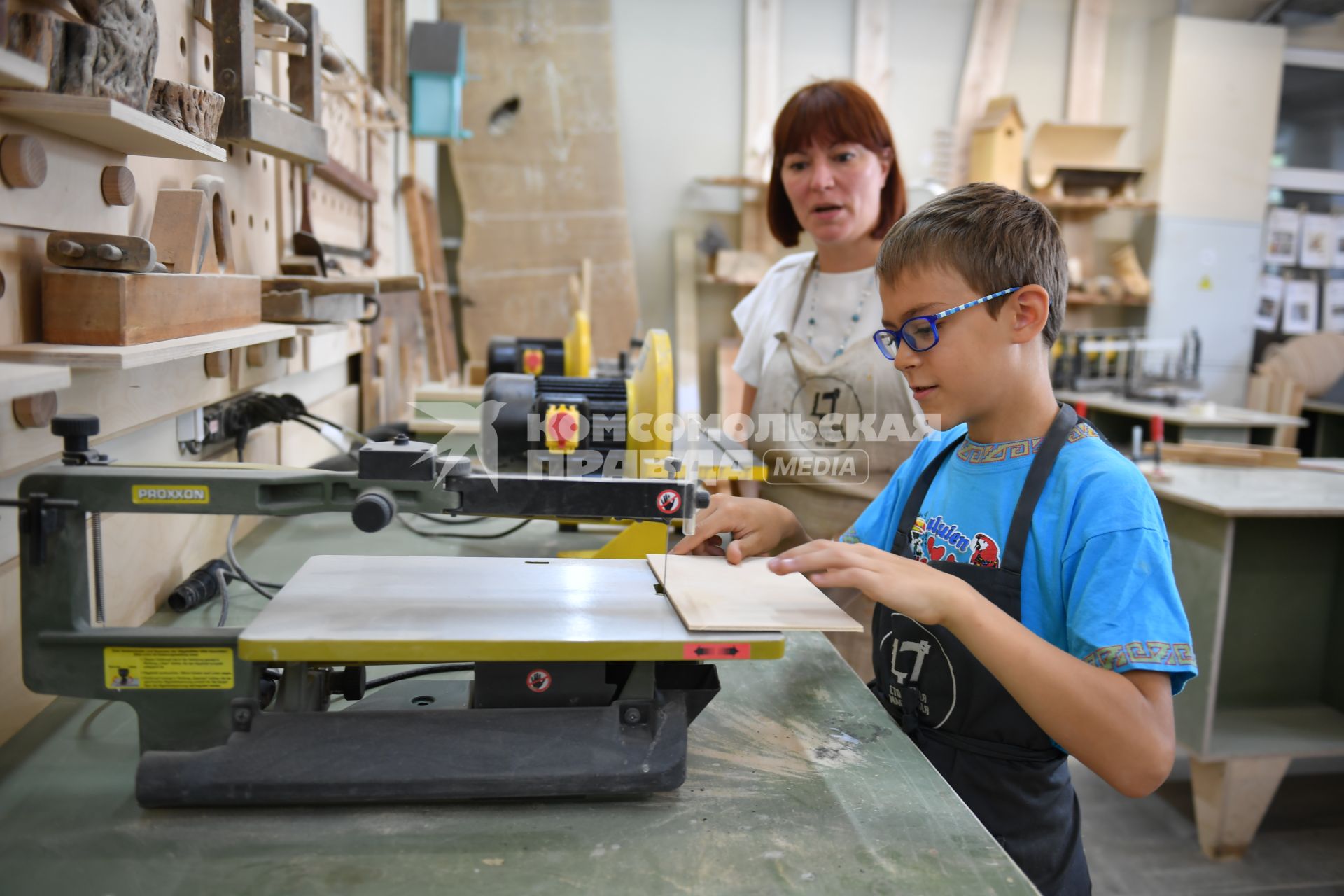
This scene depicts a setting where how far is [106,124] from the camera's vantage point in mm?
980

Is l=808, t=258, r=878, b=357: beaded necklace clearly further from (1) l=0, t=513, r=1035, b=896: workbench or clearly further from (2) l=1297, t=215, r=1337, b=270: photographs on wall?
(2) l=1297, t=215, r=1337, b=270: photographs on wall

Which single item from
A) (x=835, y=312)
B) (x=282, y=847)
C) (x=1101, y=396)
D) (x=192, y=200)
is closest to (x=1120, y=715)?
(x=282, y=847)

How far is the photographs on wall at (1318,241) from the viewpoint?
599cm

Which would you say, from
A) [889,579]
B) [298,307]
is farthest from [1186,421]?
[298,307]

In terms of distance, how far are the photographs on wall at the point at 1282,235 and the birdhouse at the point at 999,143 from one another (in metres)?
2.00

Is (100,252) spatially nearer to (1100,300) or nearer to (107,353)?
(107,353)

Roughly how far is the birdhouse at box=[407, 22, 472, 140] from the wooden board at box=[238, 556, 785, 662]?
289 cm

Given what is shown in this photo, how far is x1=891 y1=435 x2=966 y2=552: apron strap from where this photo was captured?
1.27 meters

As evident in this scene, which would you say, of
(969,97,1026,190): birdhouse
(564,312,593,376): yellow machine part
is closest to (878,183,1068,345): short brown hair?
(564,312,593,376): yellow machine part

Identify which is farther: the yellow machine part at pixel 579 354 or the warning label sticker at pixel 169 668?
the yellow machine part at pixel 579 354

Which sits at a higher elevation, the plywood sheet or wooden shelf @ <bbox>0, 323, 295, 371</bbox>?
the plywood sheet

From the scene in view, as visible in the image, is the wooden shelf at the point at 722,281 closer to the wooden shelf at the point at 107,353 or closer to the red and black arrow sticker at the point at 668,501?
the wooden shelf at the point at 107,353

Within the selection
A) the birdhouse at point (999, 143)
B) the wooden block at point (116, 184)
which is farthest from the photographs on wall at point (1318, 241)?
the wooden block at point (116, 184)

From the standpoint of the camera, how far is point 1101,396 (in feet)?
16.6
